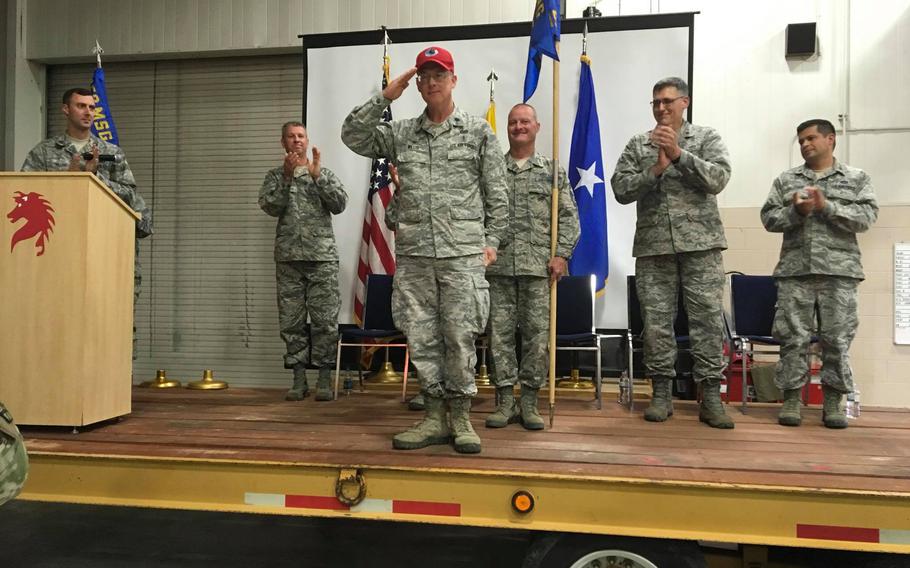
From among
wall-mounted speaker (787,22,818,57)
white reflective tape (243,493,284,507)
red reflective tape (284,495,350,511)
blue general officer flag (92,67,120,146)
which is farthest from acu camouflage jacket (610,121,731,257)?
blue general officer flag (92,67,120,146)

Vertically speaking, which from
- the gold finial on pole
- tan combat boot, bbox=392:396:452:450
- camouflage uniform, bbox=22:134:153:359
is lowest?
tan combat boot, bbox=392:396:452:450

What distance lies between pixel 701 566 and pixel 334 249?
2.72m

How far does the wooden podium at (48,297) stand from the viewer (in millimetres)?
2652

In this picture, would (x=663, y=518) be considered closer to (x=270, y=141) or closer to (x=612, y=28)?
(x=612, y=28)

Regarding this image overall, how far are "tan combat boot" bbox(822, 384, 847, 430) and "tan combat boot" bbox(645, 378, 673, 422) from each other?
0.72m

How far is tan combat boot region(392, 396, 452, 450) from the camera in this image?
253cm

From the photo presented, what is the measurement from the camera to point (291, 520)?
406cm

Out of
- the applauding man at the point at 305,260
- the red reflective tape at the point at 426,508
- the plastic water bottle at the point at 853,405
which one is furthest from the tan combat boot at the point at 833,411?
the applauding man at the point at 305,260

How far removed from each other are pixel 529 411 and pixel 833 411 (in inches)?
58.6

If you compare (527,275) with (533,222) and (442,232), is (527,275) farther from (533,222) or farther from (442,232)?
Result: (442,232)

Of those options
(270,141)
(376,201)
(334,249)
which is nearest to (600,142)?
(376,201)

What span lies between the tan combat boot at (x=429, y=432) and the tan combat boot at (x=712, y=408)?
131 cm

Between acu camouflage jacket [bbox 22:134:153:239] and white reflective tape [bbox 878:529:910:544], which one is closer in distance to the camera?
white reflective tape [bbox 878:529:910:544]

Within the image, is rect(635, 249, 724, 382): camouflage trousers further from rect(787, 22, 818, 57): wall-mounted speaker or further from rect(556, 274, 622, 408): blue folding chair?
rect(787, 22, 818, 57): wall-mounted speaker
